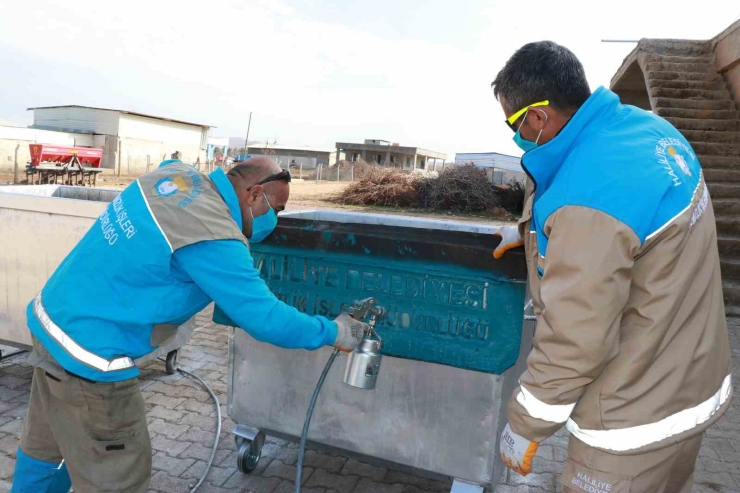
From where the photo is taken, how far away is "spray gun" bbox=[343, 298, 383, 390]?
229 cm

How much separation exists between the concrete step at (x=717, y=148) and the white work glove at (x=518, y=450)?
7.47 metres

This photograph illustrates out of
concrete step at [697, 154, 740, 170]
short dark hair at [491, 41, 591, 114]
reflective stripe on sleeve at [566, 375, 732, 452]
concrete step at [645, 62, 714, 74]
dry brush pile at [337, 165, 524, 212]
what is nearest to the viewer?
reflective stripe on sleeve at [566, 375, 732, 452]

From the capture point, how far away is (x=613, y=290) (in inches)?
58.4

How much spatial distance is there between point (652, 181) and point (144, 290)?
154cm

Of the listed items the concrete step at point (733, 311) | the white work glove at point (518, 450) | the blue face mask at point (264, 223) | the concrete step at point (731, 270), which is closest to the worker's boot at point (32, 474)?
the blue face mask at point (264, 223)

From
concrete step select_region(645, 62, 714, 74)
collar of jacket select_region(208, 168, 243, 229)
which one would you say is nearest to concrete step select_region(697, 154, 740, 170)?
concrete step select_region(645, 62, 714, 74)

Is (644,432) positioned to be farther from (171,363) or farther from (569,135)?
(171,363)

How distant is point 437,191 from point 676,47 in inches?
345

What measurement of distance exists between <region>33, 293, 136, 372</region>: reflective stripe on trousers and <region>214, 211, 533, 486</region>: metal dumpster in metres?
0.69

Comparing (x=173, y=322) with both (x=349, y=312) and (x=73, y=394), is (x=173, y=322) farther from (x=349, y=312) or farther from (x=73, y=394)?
(x=349, y=312)

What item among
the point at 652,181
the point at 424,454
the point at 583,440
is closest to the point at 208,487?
the point at 424,454

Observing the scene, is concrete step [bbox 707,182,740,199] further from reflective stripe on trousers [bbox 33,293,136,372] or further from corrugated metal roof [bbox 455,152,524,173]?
corrugated metal roof [bbox 455,152,524,173]

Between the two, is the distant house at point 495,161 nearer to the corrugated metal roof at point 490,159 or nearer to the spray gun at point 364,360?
the corrugated metal roof at point 490,159

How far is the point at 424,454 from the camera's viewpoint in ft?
8.36
